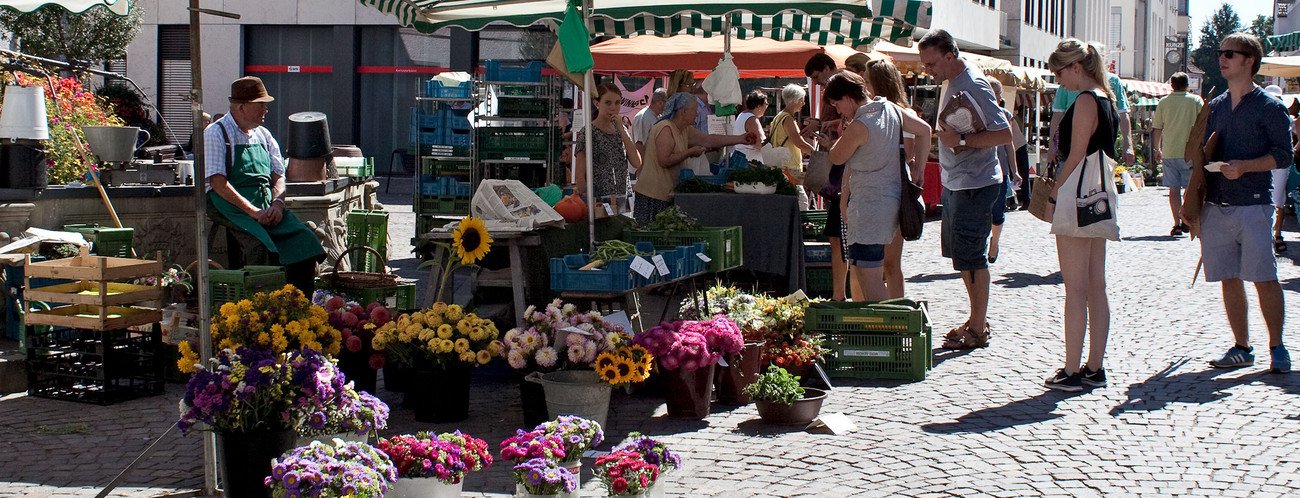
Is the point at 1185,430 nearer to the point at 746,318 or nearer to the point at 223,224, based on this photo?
the point at 746,318

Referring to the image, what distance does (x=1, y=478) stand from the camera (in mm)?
4973

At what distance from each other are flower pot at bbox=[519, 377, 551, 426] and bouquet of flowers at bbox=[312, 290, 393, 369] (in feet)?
2.36

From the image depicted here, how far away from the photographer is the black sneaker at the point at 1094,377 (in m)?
6.75

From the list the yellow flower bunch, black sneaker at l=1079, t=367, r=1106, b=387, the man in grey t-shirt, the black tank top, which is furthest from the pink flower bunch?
the man in grey t-shirt

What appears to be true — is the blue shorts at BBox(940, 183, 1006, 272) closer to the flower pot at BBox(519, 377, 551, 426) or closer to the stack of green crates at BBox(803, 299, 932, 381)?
the stack of green crates at BBox(803, 299, 932, 381)

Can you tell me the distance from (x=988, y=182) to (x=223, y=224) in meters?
4.52

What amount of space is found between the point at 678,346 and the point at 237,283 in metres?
2.38

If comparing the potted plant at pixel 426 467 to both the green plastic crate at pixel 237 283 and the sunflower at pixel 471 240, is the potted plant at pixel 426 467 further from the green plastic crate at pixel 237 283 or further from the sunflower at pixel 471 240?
the green plastic crate at pixel 237 283

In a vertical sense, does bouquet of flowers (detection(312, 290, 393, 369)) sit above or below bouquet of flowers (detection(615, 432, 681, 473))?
above

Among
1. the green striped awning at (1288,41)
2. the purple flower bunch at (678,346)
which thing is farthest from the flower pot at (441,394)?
the green striped awning at (1288,41)

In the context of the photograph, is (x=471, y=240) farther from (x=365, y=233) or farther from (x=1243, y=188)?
(x=1243, y=188)

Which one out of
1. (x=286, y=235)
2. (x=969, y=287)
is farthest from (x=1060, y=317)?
(x=286, y=235)

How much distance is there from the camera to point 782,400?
234 inches

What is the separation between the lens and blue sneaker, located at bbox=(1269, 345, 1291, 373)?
275 inches
